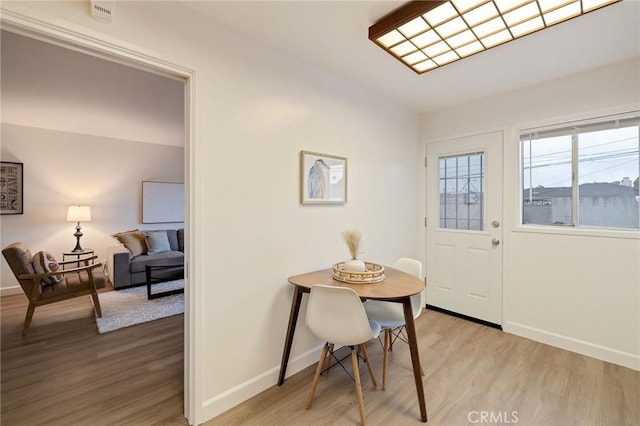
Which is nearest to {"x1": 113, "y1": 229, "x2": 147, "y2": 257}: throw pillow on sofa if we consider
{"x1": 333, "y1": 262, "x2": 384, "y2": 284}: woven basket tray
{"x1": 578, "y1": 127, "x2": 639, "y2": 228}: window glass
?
{"x1": 333, "y1": 262, "x2": 384, "y2": 284}: woven basket tray

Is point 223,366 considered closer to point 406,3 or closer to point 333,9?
point 333,9

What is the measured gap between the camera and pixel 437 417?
1.65 meters

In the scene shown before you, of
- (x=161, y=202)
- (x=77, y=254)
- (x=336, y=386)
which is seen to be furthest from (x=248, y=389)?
(x=161, y=202)

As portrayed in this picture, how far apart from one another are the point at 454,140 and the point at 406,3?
76.6 inches

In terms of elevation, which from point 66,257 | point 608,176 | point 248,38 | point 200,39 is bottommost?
point 66,257

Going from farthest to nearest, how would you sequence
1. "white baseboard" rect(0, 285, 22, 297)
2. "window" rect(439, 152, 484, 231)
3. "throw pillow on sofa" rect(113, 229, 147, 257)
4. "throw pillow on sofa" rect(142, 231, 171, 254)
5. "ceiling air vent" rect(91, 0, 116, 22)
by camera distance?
"throw pillow on sofa" rect(142, 231, 171, 254)
"throw pillow on sofa" rect(113, 229, 147, 257)
"white baseboard" rect(0, 285, 22, 297)
"window" rect(439, 152, 484, 231)
"ceiling air vent" rect(91, 0, 116, 22)

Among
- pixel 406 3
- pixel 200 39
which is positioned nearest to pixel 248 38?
pixel 200 39

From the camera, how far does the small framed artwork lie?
2164 mm

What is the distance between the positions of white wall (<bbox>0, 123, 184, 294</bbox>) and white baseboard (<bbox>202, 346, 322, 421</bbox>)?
4.19 metres

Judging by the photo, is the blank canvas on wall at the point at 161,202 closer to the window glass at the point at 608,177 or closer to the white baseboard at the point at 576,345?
the white baseboard at the point at 576,345

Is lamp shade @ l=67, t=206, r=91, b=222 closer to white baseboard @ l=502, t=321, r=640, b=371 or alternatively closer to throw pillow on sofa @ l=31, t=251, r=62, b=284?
throw pillow on sofa @ l=31, t=251, r=62, b=284

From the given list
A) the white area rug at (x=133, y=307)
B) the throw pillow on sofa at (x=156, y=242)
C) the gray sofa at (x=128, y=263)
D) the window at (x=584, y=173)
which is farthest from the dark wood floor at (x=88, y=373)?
the window at (x=584, y=173)

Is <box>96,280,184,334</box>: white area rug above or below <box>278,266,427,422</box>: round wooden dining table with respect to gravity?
below

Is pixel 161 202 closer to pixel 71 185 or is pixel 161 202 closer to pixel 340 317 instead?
pixel 71 185
